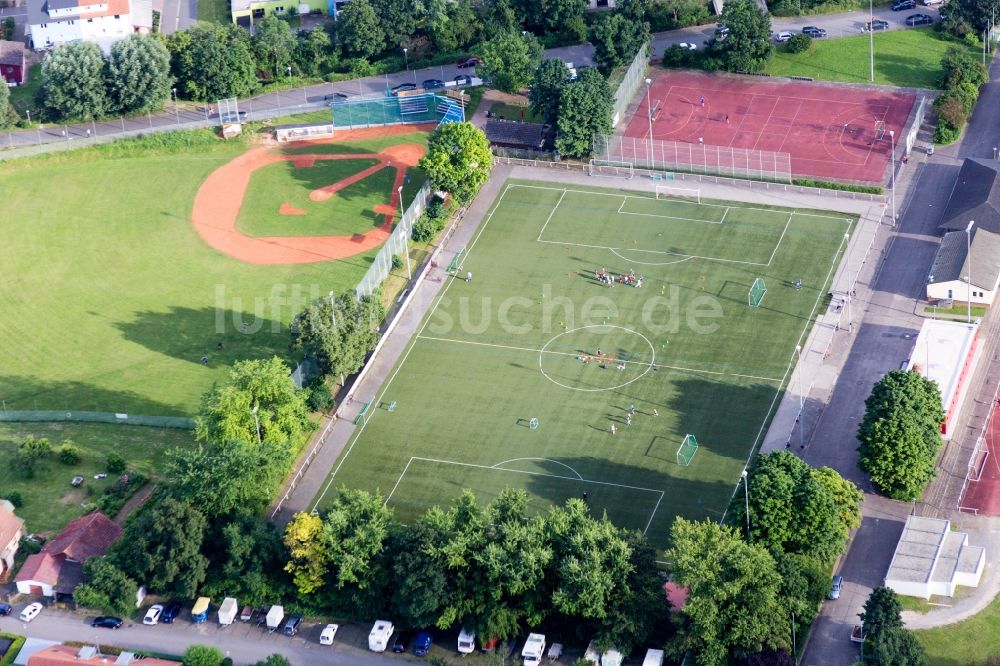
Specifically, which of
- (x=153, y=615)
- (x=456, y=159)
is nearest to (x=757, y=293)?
(x=456, y=159)

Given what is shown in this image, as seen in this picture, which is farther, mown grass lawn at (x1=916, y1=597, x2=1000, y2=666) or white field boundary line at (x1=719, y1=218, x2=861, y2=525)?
white field boundary line at (x1=719, y1=218, x2=861, y2=525)

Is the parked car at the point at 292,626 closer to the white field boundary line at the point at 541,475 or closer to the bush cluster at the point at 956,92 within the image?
the white field boundary line at the point at 541,475

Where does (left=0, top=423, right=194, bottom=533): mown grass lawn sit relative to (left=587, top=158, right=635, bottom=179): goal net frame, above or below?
below

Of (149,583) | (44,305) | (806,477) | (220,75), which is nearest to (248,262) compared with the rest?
(44,305)

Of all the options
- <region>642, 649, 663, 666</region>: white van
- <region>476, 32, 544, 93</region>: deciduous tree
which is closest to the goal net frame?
<region>476, 32, 544, 93</region>: deciduous tree

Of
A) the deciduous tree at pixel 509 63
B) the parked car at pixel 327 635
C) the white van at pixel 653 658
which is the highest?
the deciduous tree at pixel 509 63

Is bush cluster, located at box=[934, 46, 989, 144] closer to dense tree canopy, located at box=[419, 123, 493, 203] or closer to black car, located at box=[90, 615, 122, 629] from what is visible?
dense tree canopy, located at box=[419, 123, 493, 203]

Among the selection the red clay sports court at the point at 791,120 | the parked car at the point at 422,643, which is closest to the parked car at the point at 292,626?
the parked car at the point at 422,643

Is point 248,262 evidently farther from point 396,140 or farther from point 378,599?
point 378,599
